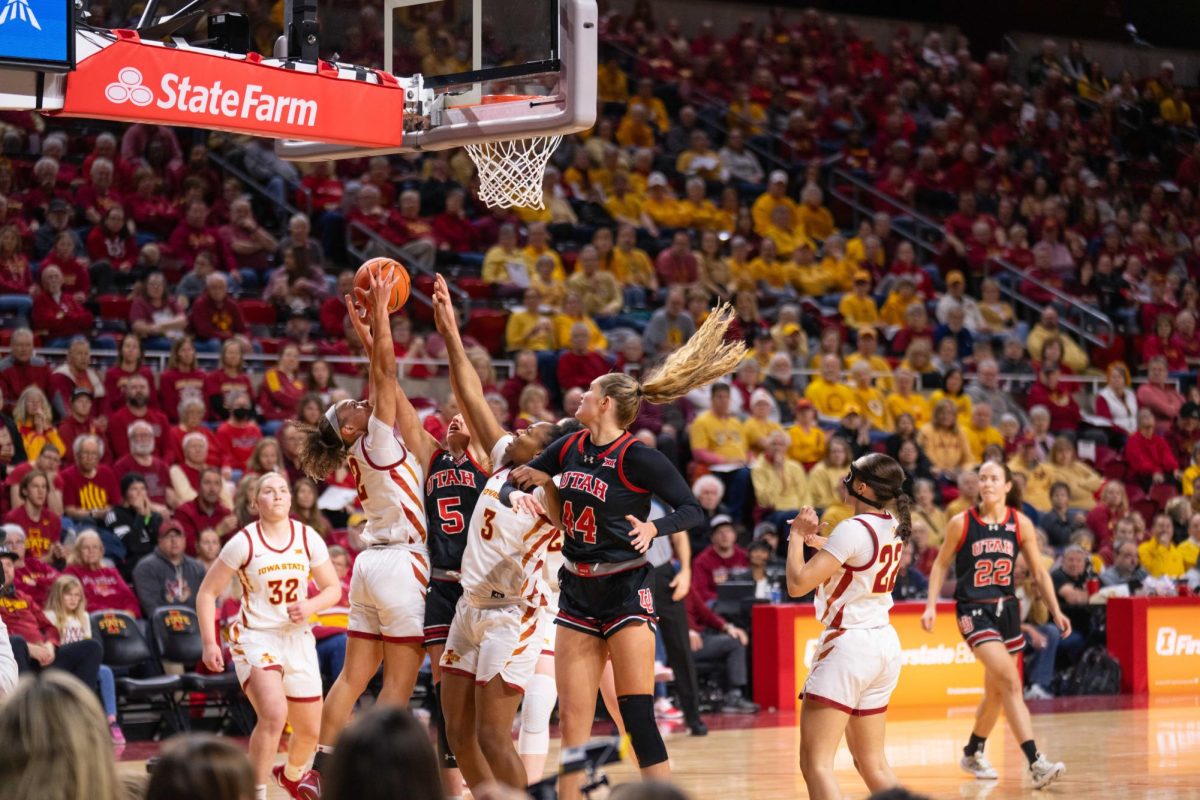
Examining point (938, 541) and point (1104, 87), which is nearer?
point (938, 541)

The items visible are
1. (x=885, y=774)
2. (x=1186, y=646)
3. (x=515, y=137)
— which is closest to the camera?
(x=885, y=774)

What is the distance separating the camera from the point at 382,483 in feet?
24.2

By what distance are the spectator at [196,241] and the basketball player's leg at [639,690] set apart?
8975mm

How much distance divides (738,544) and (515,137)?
7.68 meters

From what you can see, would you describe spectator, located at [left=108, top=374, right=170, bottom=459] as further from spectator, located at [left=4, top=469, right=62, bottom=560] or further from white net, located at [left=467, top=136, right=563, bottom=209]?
white net, located at [left=467, top=136, right=563, bottom=209]

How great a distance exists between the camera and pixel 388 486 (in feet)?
24.2

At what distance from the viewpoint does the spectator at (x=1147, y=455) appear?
17.2 m

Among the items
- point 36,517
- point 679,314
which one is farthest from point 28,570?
point 679,314

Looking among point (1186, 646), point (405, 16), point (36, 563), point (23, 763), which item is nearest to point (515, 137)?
point (405, 16)

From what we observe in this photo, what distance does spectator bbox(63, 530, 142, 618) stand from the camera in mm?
10698

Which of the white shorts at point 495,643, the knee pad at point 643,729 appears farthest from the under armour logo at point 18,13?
the knee pad at point 643,729

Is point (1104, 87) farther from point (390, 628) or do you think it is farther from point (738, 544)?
point (390, 628)

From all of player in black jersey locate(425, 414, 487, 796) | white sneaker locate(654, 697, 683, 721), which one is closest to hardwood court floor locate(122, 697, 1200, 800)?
white sneaker locate(654, 697, 683, 721)

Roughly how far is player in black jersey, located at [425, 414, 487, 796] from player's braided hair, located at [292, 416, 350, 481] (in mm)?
426
